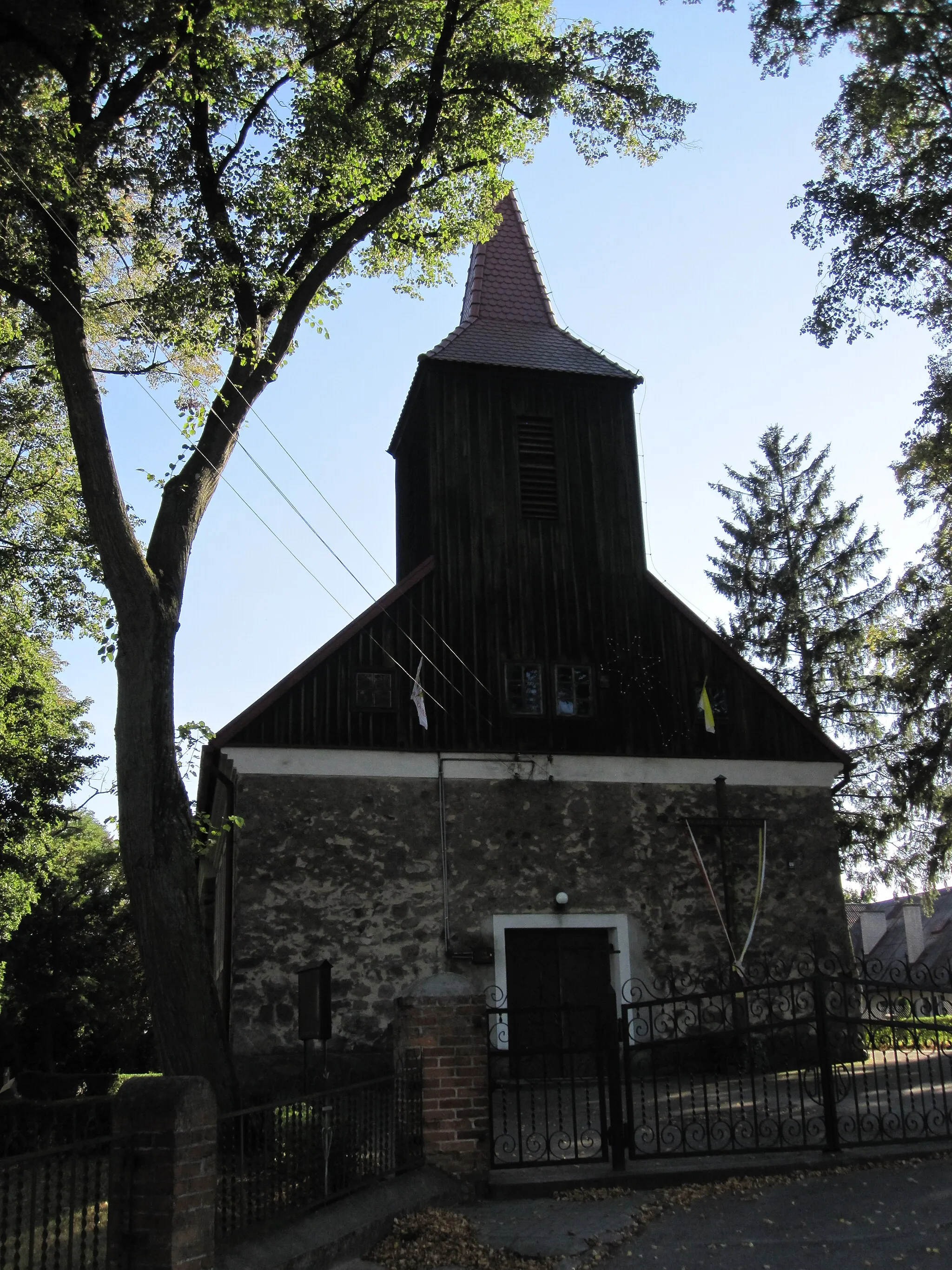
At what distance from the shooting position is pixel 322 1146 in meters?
7.37

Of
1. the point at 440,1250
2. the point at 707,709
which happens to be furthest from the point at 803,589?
the point at 440,1250

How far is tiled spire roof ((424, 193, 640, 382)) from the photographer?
17.6 metres

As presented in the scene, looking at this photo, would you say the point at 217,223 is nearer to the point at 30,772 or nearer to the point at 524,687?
the point at 524,687

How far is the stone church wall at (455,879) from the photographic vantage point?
13.5 m

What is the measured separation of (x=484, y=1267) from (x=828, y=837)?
10.8m

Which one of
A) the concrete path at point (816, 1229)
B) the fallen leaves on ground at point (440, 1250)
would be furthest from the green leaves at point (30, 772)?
the concrete path at point (816, 1229)

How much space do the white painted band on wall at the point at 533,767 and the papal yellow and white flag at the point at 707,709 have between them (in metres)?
0.47

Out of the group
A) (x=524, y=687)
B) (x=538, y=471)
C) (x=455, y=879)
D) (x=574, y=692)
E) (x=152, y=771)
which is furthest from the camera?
(x=538, y=471)

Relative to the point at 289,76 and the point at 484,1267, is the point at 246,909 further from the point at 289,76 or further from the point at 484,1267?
the point at 289,76

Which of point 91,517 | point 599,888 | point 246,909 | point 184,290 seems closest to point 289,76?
point 184,290

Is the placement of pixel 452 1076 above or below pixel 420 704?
below

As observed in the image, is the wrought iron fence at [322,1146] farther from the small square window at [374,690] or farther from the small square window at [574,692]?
the small square window at [574,692]

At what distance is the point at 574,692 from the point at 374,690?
292 cm

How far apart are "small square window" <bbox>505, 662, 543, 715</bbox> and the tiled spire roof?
488 centimetres
